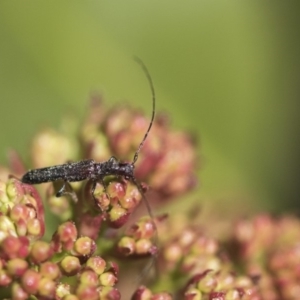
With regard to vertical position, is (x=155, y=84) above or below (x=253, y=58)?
below

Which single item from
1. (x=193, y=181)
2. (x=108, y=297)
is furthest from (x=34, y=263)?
(x=193, y=181)

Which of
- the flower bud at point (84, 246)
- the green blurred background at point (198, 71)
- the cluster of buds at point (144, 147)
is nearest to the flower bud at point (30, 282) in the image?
the flower bud at point (84, 246)

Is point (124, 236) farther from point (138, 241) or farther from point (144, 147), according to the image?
point (144, 147)

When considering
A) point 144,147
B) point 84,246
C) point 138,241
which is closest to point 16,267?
point 84,246

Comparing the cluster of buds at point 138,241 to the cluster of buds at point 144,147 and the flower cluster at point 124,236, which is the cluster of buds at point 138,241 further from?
the cluster of buds at point 144,147

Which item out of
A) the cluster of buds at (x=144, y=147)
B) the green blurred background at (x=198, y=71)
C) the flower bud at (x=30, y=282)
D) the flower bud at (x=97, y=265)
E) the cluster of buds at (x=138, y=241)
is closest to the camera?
the flower bud at (x=30, y=282)

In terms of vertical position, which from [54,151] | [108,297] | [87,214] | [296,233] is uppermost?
[54,151]

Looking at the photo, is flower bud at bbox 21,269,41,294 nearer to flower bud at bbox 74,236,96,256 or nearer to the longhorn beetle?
flower bud at bbox 74,236,96,256

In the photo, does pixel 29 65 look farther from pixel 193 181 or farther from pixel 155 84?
pixel 193 181
